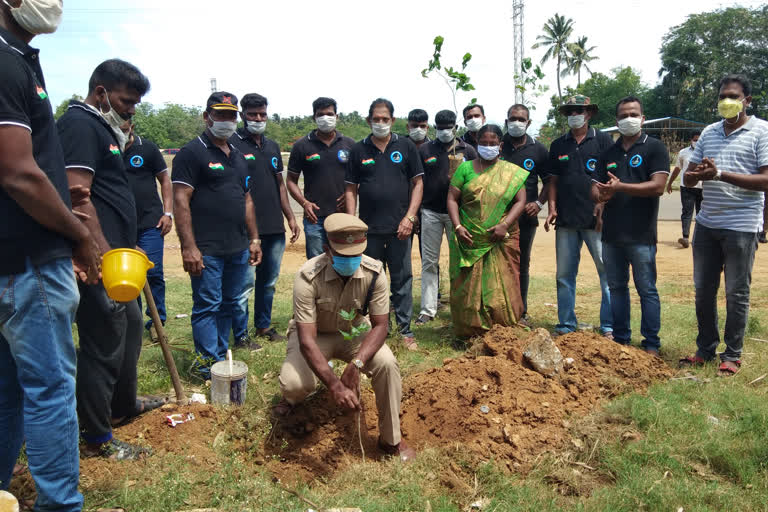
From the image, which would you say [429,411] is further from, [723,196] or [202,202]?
[723,196]

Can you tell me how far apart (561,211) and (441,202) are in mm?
1296

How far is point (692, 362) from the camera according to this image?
4777 millimetres

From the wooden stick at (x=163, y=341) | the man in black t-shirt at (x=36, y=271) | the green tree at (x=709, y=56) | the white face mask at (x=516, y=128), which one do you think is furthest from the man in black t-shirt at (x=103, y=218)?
the green tree at (x=709, y=56)

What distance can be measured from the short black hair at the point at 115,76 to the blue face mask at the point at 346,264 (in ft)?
5.17

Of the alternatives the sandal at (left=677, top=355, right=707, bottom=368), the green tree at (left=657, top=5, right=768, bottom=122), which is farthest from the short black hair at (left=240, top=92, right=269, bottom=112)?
the green tree at (left=657, top=5, right=768, bottom=122)

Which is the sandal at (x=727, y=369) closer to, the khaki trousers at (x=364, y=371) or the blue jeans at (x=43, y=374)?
the khaki trousers at (x=364, y=371)

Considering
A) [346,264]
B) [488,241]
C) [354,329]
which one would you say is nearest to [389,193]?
[488,241]

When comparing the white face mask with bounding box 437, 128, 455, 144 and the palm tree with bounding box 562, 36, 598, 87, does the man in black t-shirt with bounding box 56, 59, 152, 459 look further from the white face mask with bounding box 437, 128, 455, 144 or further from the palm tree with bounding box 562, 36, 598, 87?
the palm tree with bounding box 562, 36, 598, 87

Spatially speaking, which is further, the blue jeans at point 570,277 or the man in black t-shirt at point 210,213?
the blue jeans at point 570,277

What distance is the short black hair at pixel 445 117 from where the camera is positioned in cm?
623

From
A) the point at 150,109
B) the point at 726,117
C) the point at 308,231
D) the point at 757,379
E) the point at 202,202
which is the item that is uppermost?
the point at 150,109

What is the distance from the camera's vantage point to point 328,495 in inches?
121

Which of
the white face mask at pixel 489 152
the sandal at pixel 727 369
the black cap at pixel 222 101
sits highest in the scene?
the black cap at pixel 222 101

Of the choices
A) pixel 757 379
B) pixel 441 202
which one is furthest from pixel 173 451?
pixel 757 379
